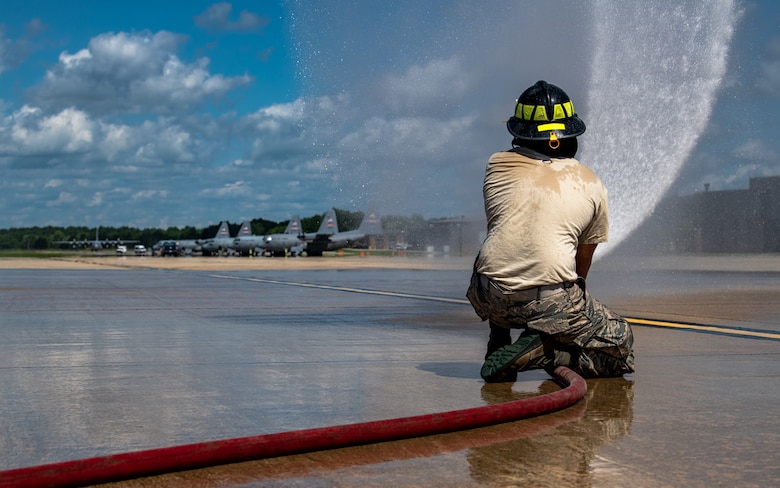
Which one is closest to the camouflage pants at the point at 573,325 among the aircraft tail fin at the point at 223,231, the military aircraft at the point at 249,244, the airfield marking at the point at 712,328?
the airfield marking at the point at 712,328

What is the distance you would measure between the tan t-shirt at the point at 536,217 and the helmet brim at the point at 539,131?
0.14 meters

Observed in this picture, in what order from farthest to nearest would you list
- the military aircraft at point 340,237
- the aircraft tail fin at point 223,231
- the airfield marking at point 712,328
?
the aircraft tail fin at point 223,231
the military aircraft at point 340,237
the airfield marking at point 712,328

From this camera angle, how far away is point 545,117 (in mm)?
6348

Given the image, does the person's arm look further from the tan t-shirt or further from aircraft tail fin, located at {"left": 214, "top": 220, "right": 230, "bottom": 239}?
aircraft tail fin, located at {"left": 214, "top": 220, "right": 230, "bottom": 239}

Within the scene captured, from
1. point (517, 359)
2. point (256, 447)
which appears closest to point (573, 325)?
point (517, 359)

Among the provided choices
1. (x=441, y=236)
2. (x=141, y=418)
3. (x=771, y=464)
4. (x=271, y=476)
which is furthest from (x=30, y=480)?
(x=441, y=236)

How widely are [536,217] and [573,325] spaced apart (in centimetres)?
79

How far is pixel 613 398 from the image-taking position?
18.7 feet

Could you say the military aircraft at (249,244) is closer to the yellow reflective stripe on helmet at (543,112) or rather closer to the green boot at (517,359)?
the yellow reflective stripe on helmet at (543,112)

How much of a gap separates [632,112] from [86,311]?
1718 cm

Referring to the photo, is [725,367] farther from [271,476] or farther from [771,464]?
[271,476]

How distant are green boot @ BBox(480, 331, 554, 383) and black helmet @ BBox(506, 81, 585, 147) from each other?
4.68ft

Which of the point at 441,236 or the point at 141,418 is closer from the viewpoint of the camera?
the point at 141,418

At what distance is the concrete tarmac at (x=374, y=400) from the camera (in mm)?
3854
